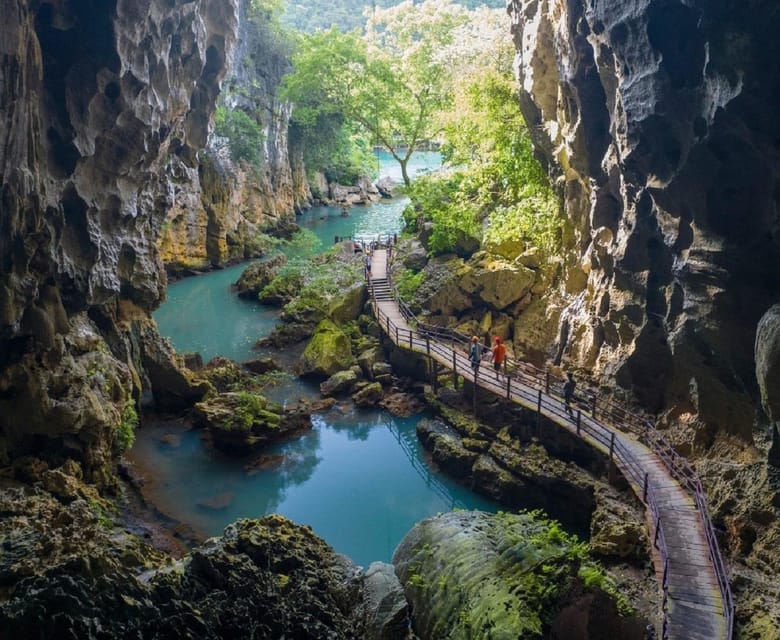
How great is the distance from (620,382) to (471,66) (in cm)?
1637

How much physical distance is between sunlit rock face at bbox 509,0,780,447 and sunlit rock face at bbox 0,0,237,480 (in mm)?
12033

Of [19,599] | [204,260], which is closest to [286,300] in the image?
[204,260]

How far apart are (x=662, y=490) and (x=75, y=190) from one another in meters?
16.1

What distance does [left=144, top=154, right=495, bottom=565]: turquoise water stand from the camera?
1771 centimetres

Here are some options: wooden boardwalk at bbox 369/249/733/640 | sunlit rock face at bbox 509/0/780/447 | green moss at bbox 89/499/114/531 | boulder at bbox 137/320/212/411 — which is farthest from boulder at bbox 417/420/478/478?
green moss at bbox 89/499/114/531

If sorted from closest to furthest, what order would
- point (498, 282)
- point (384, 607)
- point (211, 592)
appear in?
point (211, 592)
point (384, 607)
point (498, 282)

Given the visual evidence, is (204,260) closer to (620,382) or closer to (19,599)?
(620,382)

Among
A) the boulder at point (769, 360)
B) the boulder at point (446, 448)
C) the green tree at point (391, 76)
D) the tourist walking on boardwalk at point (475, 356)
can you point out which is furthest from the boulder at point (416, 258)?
the boulder at point (769, 360)

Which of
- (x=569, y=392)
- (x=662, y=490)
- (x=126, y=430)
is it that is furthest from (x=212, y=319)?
(x=662, y=490)

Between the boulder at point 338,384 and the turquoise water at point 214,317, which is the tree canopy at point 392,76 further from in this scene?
the boulder at point 338,384

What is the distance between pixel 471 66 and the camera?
92.7 ft

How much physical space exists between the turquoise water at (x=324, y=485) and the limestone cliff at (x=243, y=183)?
20335 mm

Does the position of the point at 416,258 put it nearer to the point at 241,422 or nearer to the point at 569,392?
the point at 241,422

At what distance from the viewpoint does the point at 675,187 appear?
14.5 metres
